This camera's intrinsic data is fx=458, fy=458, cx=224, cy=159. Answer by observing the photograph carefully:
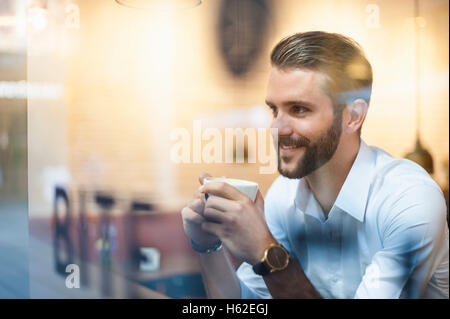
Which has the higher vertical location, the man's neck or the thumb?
the man's neck

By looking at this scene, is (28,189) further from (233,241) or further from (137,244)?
(233,241)

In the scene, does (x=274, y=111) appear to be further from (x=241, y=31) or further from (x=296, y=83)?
(x=241, y=31)

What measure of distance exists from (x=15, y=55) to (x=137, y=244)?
43.7 inches

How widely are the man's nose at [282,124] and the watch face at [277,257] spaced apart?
1.77 ft

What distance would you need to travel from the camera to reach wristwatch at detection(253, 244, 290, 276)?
210 cm

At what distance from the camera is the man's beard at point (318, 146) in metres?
2.14

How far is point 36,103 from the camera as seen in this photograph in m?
2.24

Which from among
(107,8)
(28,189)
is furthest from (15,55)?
(28,189)

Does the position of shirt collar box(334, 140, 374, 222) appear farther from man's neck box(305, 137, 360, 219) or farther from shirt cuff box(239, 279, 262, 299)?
shirt cuff box(239, 279, 262, 299)

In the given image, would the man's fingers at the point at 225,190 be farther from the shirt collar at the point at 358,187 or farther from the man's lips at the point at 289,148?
the shirt collar at the point at 358,187

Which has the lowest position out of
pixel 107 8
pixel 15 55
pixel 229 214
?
pixel 229 214

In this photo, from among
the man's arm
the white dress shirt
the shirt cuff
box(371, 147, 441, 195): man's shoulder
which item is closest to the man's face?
the white dress shirt

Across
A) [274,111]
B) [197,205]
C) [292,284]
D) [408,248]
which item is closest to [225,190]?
[197,205]

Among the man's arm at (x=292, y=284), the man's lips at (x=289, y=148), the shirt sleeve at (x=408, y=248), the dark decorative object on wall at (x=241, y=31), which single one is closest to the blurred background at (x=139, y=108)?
the dark decorative object on wall at (x=241, y=31)
